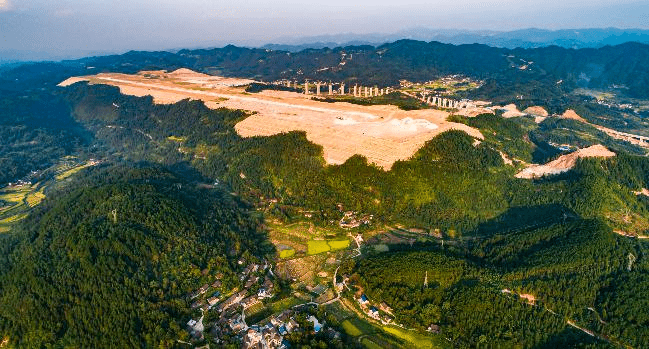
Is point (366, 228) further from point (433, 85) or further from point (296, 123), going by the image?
point (433, 85)

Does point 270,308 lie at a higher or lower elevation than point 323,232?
lower

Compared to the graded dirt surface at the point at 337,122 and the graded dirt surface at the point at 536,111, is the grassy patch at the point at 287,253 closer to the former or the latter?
the graded dirt surface at the point at 337,122

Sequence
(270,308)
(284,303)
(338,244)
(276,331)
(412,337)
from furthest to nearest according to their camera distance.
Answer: (338,244)
(284,303)
(270,308)
(412,337)
(276,331)

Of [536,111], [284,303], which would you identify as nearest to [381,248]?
[284,303]

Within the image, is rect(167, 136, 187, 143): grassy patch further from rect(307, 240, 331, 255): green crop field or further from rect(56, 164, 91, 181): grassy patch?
rect(307, 240, 331, 255): green crop field

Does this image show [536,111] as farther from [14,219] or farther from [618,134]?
[14,219]

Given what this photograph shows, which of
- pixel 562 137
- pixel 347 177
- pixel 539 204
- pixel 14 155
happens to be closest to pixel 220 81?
pixel 14 155
